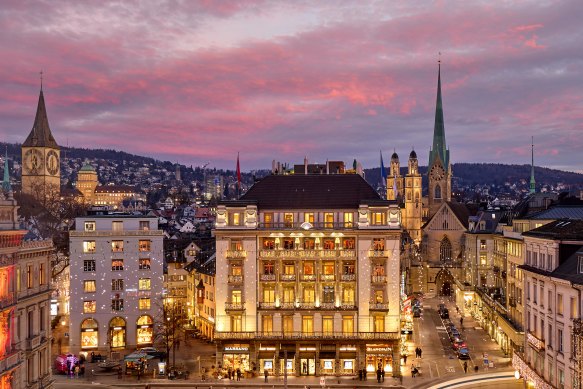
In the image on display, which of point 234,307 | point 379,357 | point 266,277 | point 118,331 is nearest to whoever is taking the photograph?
point 379,357

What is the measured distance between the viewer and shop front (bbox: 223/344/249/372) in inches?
3127

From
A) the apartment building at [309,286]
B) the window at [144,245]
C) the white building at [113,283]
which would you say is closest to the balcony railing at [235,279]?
the apartment building at [309,286]

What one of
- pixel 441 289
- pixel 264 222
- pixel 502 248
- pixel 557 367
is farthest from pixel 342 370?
pixel 441 289

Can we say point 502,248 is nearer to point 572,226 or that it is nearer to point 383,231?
point 383,231

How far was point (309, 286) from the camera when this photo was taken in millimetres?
81062

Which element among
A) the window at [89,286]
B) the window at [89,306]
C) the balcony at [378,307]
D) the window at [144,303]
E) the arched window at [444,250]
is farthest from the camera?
the arched window at [444,250]

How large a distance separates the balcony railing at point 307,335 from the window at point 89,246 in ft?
71.2

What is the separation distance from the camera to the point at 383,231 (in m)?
80.3

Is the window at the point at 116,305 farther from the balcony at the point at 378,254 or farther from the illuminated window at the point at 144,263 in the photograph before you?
the balcony at the point at 378,254

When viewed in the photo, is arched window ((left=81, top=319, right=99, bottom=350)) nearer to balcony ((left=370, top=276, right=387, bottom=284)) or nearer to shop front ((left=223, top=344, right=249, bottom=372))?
shop front ((left=223, top=344, right=249, bottom=372))

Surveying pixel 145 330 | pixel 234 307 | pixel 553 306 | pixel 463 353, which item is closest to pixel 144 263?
pixel 145 330

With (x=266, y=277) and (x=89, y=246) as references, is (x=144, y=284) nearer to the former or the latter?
(x=89, y=246)

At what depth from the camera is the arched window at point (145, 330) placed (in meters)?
90.2

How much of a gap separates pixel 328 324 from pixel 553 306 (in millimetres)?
29552
